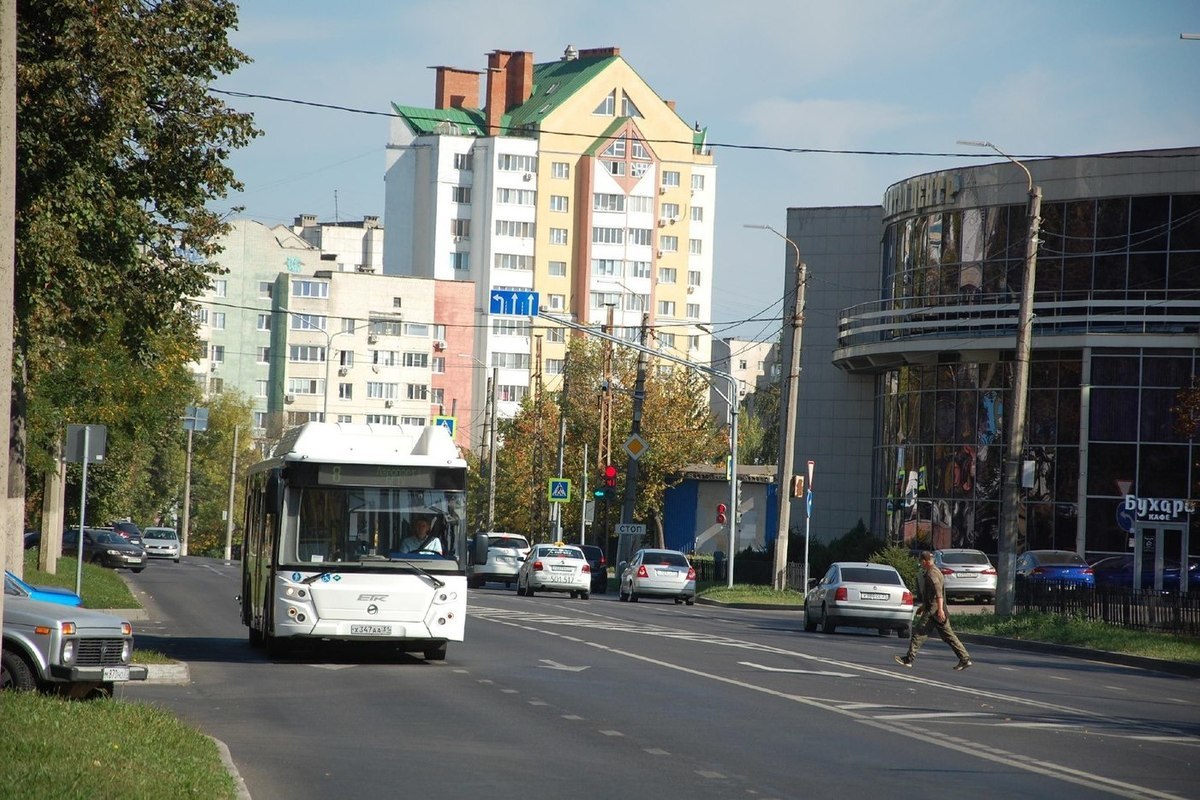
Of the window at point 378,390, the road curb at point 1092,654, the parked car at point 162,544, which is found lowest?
the parked car at point 162,544

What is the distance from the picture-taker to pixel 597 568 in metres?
54.7

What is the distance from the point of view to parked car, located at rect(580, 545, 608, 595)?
179ft

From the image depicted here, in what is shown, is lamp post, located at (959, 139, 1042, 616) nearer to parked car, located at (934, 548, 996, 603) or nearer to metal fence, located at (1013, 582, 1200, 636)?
metal fence, located at (1013, 582, 1200, 636)

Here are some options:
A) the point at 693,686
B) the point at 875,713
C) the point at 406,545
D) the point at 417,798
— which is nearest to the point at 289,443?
the point at 406,545

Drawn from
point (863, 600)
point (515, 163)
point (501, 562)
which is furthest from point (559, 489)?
point (515, 163)

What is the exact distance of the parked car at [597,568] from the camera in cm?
5469

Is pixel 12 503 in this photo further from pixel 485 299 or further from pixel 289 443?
pixel 485 299

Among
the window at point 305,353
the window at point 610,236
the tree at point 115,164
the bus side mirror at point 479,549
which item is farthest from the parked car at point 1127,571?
the window at point 305,353

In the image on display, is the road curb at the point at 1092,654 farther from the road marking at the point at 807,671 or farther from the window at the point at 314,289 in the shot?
the window at the point at 314,289

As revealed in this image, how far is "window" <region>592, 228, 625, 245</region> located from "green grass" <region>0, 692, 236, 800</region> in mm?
119057

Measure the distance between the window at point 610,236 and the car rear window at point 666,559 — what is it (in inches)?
3396

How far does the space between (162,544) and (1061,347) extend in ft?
145

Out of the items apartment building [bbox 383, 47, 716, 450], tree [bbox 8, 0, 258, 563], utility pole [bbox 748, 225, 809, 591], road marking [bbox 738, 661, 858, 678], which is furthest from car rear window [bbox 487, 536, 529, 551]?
apartment building [bbox 383, 47, 716, 450]

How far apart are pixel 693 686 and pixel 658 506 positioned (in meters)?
57.6
